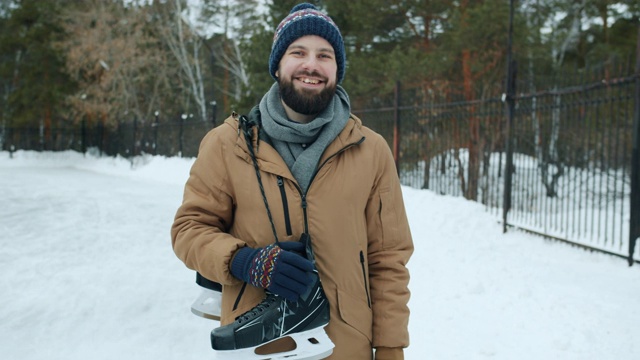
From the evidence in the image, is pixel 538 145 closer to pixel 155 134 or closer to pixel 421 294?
pixel 421 294

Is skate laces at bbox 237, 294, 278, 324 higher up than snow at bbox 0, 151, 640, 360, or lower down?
higher up

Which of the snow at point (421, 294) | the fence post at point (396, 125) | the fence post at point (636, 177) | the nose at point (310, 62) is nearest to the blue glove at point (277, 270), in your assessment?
the nose at point (310, 62)

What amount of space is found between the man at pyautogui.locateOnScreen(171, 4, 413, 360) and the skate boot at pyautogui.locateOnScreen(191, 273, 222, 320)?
8cm

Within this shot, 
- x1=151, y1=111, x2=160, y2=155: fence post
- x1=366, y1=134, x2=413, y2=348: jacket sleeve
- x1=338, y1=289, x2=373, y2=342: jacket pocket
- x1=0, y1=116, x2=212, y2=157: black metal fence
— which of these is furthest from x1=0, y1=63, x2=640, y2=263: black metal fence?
x1=151, y1=111, x2=160, y2=155: fence post

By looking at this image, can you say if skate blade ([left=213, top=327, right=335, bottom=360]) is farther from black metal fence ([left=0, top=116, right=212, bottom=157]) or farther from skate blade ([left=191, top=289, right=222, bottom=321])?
black metal fence ([left=0, top=116, right=212, bottom=157])

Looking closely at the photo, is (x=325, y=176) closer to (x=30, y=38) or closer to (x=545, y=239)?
(x=545, y=239)

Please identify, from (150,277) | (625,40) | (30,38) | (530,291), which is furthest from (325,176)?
(30,38)

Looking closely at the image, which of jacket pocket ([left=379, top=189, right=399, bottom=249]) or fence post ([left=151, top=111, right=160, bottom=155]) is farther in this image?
fence post ([left=151, top=111, right=160, bottom=155])

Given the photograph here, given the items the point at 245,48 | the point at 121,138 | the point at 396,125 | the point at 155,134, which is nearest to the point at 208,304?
the point at 396,125

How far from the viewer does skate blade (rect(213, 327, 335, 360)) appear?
1.70 metres

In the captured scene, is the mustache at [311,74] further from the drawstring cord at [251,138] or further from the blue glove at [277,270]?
the blue glove at [277,270]

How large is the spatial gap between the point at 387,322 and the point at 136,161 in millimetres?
22981

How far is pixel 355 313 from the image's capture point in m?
1.89

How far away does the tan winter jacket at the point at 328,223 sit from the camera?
1.82 metres
